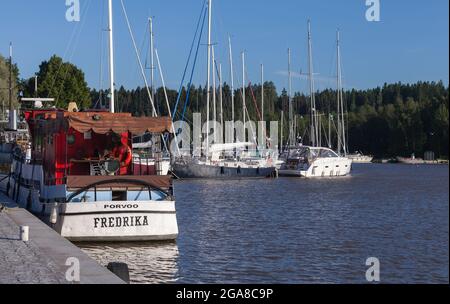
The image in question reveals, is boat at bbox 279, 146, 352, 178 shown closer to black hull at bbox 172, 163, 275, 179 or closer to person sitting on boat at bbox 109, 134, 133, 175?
black hull at bbox 172, 163, 275, 179

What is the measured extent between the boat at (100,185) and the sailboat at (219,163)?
45.0 m

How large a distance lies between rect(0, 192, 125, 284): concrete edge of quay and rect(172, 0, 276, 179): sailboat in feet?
165

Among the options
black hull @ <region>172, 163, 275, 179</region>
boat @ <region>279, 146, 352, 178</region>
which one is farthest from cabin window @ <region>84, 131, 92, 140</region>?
boat @ <region>279, 146, 352, 178</region>

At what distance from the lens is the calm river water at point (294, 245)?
66.9ft

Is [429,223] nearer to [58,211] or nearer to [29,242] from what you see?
[58,211]

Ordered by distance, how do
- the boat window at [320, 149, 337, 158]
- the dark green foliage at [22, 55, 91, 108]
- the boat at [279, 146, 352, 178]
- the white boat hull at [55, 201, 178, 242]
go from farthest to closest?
1. the boat window at [320, 149, 337, 158]
2. the dark green foliage at [22, 55, 91, 108]
3. the boat at [279, 146, 352, 178]
4. the white boat hull at [55, 201, 178, 242]

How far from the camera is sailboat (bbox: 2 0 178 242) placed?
22.8 metres

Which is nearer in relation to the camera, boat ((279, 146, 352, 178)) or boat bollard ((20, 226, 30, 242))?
boat bollard ((20, 226, 30, 242))

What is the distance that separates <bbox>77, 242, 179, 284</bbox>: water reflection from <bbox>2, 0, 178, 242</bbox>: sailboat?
0.87 ft

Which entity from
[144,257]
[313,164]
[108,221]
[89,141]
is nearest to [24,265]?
[144,257]

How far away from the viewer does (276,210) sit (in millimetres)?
41375

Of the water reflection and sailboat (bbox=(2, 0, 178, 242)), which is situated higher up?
sailboat (bbox=(2, 0, 178, 242))

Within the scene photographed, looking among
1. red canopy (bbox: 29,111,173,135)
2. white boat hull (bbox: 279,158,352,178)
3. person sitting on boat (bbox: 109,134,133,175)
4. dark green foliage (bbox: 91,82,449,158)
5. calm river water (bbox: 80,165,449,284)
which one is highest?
dark green foliage (bbox: 91,82,449,158)

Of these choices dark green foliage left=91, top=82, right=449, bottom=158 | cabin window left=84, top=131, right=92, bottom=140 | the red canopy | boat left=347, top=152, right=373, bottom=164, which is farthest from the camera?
boat left=347, top=152, right=373, bottom=164
